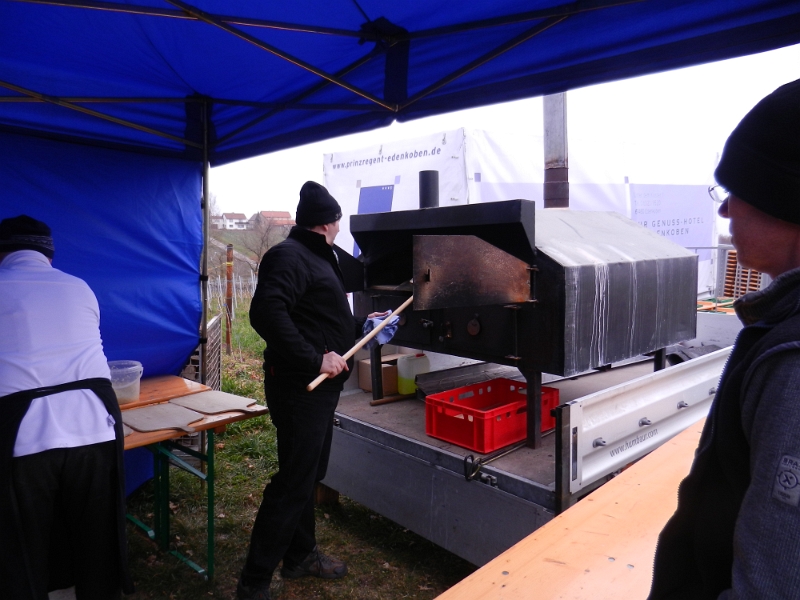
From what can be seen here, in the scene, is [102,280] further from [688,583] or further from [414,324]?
[688,583]

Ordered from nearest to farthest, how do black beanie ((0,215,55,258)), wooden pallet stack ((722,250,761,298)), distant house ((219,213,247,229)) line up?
black beanie ((0,215,55,258))
wooden pallet stack ((722,250,761,298))
distant house ((219,213,247,229))

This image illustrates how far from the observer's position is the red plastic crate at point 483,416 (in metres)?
2.96

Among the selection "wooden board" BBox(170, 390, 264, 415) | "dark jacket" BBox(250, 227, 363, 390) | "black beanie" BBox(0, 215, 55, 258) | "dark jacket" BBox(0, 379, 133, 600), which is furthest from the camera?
"wooden board" BBox(170, 390, 264, 415)

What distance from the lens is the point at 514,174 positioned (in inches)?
284

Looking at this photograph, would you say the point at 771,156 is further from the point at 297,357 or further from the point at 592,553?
the point at 297,357

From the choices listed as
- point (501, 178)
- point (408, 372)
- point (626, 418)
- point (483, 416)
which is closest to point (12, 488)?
point (483, 416)

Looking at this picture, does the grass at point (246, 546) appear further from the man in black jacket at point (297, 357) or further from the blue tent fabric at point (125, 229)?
the blue tent fabric at point (125, 229)

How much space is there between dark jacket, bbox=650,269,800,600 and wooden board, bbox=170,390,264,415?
262 cm

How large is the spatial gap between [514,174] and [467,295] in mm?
5011

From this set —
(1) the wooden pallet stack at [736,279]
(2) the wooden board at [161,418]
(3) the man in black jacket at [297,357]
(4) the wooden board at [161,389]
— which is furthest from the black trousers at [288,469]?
(1) the wooden pallet stack at [736,279]

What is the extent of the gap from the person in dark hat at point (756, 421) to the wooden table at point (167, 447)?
2.56m

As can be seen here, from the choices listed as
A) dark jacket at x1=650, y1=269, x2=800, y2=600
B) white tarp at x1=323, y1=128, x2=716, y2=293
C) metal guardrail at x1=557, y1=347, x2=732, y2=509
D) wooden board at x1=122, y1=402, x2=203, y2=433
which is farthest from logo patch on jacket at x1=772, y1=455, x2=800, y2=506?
white tarp at x1=323, y1=128, x2=716, y2=293

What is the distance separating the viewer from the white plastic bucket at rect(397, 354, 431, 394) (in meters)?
4.11

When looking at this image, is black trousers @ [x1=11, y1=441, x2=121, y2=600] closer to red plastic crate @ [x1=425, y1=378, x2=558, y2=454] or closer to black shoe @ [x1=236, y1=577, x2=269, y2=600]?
black shoe @ [x1=236, y1=577, x2=269, y2=600]
